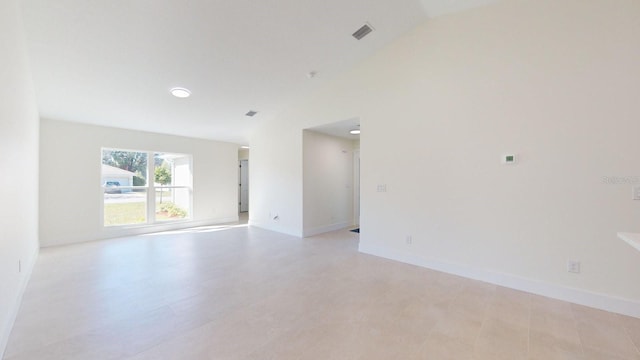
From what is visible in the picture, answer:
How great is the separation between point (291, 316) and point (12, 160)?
273cm

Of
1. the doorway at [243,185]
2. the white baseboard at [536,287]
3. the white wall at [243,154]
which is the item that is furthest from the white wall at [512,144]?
the doorway at [243,185]

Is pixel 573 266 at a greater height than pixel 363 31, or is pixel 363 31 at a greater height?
pixel 363 31

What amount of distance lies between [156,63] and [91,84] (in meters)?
1.12

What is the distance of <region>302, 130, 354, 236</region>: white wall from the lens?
5309 mm

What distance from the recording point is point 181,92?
4082 mm

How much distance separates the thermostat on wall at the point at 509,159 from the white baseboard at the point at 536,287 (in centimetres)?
125

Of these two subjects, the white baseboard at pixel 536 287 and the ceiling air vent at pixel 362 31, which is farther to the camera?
the ceiling air vent at pixel 362 31

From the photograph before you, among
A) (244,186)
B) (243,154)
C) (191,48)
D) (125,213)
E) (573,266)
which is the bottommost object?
(573,266)

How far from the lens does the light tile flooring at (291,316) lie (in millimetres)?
1835

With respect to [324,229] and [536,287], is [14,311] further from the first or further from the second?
[536,287]

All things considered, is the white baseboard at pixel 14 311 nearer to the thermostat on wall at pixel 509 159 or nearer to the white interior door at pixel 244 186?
the thermostat on wall at pixel 509 159

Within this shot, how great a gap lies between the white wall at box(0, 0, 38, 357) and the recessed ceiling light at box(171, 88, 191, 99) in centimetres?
151

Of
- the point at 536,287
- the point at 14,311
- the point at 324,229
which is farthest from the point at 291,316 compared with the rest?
the point at 324,229

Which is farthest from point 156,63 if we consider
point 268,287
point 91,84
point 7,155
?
point 268,287
